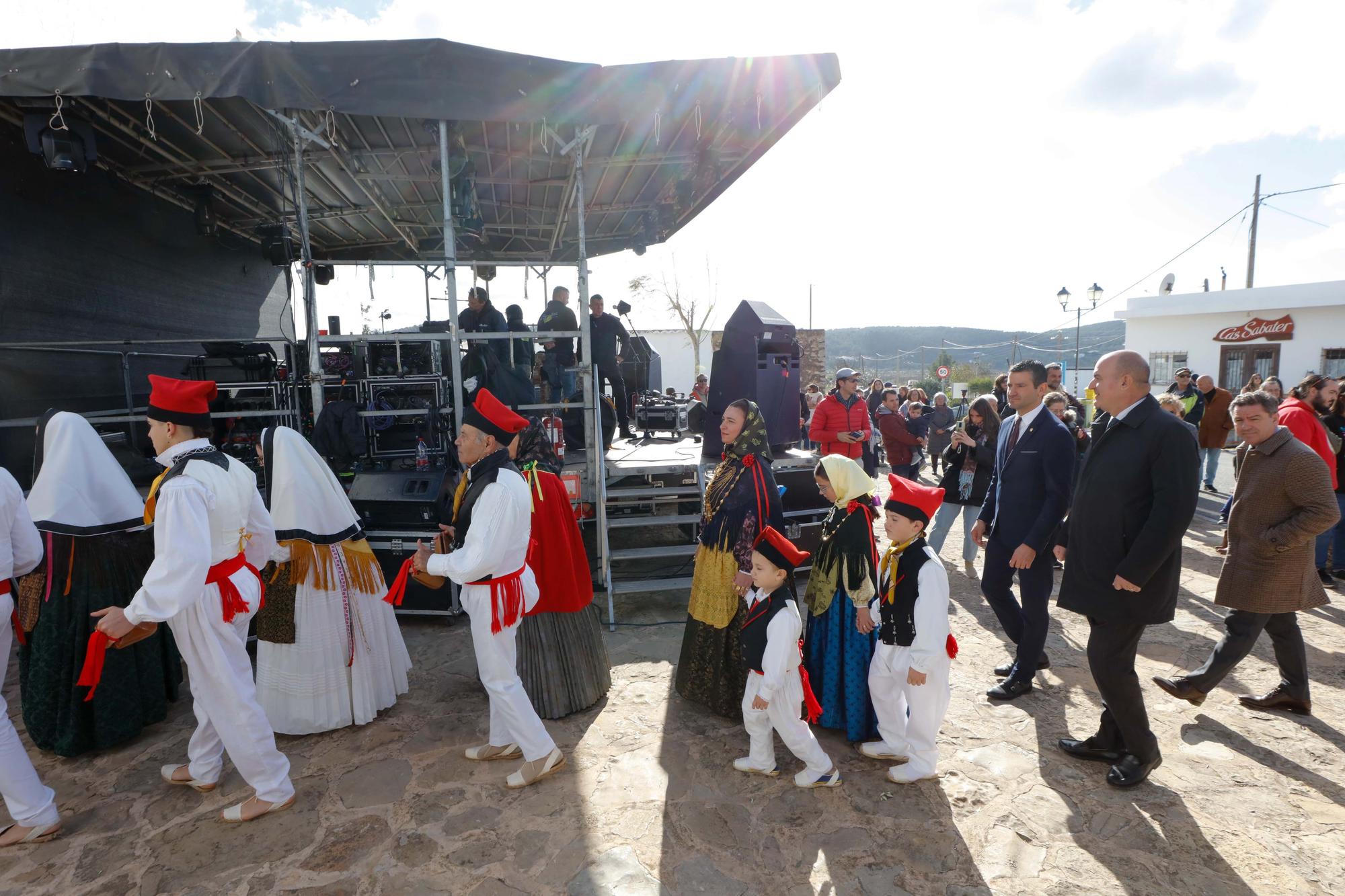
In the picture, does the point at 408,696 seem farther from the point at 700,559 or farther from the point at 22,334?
the point at 22,334

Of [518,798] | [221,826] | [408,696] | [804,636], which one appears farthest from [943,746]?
[221,826]

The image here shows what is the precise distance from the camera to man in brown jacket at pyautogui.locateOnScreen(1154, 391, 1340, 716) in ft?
11.6

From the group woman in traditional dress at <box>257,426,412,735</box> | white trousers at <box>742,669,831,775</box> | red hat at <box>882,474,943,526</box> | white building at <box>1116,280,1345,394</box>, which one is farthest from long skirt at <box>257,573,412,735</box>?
white building at <box>1116,280,1345,394</box>

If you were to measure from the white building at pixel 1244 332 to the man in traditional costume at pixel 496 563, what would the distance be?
765 inches

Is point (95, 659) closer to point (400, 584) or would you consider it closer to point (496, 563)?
point (400, 584)

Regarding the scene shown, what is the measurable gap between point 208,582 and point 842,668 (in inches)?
126

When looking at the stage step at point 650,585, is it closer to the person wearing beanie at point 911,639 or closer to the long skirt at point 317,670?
the long skirt at point 317,670

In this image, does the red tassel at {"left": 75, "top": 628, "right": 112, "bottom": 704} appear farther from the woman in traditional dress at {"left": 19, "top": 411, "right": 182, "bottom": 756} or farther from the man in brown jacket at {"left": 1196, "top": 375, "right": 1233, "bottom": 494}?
the man in brown jacket at {"left": 1196, "top": 375, "right": 1233, "bottom": 494}

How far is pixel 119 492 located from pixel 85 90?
3.08 meters

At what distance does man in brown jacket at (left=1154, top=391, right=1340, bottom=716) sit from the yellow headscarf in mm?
2175

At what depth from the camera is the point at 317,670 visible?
12.4 ft

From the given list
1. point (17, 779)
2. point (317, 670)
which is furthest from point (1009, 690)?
point (17, 779)

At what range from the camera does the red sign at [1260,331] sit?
19.6 meters

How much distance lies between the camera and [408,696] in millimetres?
4297
